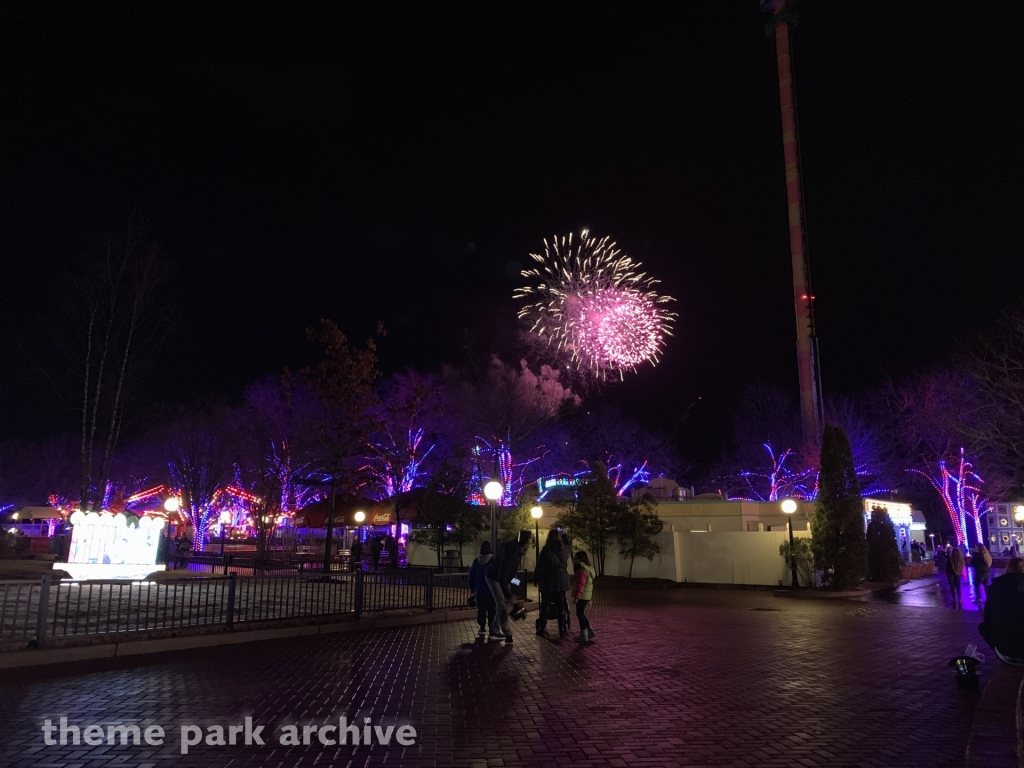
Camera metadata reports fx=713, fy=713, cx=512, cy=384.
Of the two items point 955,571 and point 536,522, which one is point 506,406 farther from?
point 955,571

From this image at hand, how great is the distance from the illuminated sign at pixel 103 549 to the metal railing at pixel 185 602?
60.9 inches

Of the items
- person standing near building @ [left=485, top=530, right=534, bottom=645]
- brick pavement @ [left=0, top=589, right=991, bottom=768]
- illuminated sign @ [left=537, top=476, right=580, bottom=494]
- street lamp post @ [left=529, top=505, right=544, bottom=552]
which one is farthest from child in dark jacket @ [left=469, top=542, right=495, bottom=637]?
illuminated sign @ [left=537, top=476, right=580, bottom=494]

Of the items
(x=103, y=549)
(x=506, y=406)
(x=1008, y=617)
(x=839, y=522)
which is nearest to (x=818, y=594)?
(x=839, y=522)

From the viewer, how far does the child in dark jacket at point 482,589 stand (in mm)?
12352

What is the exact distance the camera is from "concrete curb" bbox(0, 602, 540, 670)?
29.7ft

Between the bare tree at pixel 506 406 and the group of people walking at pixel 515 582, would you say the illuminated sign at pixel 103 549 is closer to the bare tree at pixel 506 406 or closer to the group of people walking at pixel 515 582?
the group of people walking at pixel 515 582

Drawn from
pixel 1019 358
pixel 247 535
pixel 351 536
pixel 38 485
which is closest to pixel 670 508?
pixel 1019 358

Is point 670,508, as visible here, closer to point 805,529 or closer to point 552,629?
point 805,529

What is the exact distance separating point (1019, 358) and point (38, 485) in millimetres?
74965

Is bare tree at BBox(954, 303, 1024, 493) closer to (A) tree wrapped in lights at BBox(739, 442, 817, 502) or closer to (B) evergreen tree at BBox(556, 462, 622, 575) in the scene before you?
(B) evergreen tree at BBox(556, 462, 622, 575)

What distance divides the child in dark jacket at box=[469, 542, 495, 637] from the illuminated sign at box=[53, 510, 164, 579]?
8.76 meters

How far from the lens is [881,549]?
27438mm

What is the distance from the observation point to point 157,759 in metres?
5.50

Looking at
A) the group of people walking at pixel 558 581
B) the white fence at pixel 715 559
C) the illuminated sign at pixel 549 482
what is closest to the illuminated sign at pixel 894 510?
the white fence at pixel 715 559
